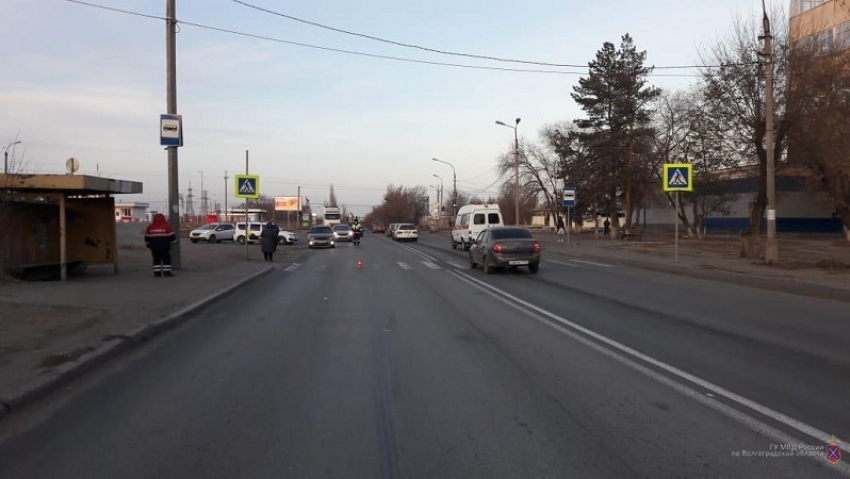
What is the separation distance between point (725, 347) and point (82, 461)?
7.62 metres

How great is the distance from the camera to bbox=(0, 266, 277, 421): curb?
232 inches

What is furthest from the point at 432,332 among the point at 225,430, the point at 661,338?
the point at 225,430

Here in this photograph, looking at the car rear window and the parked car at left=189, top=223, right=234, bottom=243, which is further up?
the car rear window

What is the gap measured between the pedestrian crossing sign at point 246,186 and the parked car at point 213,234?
25401mm

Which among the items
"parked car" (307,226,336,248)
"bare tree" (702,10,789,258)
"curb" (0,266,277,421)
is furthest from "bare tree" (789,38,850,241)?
"parked car" (307,226,336,248)

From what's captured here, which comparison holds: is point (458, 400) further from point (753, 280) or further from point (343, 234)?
point (343, 234)

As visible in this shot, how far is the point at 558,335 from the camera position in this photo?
973 centimetres

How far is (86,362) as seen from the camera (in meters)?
7.38

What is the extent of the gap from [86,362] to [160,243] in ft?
34.5

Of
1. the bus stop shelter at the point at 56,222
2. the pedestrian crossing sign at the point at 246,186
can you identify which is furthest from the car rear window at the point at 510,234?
the bus stop shelter at the point at 56,222

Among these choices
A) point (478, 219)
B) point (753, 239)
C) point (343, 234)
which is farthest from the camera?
point (343, 234)

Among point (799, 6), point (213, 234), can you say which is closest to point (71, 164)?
point (213, 234)

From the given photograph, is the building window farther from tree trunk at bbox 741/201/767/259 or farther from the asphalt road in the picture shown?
the asphalt road

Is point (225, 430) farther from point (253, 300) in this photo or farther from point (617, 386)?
point (253, 300)
